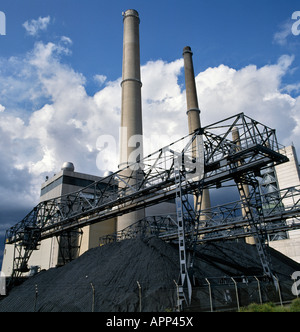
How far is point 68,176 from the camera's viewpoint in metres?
43.7

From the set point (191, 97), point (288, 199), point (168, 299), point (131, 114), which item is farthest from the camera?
point (191, 97)

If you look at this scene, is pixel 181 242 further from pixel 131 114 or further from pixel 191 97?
pixel 191 97

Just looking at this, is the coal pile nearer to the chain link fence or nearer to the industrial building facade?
the chain link fence

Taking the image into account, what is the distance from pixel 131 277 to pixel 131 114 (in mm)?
21548

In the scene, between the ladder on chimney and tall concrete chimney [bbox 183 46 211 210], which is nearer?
the ladder on chimney

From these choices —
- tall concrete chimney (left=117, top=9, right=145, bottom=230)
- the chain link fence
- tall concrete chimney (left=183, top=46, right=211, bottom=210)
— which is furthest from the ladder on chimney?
tall concrete chimney (left=183, top=46, right=211, bottom=210)

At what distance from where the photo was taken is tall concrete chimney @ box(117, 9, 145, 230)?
108 ft

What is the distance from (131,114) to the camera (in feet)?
112

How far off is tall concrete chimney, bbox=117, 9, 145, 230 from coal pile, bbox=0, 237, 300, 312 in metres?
9.87

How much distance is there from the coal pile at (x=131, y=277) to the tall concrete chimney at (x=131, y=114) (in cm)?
987

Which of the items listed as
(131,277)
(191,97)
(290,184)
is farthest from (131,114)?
(290,184)

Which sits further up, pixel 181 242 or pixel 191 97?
pixel 191 97

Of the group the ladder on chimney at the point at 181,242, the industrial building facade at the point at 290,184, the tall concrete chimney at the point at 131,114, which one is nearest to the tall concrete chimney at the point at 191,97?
the tall concrete chimney at the point at 131,114
